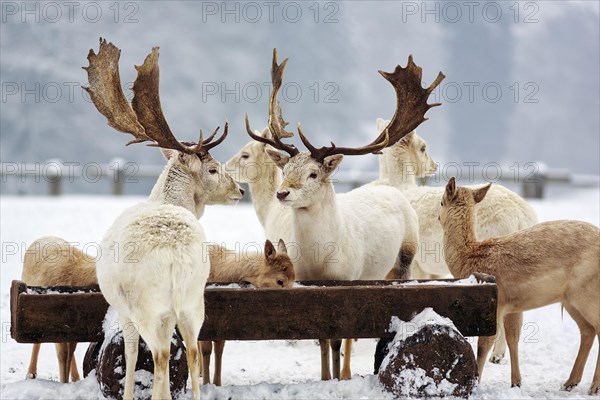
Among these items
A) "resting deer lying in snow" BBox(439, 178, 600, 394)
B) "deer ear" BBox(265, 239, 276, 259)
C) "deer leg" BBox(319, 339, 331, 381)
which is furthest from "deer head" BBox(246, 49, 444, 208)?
"deer leg" BBox(319, 339, 331, 381)

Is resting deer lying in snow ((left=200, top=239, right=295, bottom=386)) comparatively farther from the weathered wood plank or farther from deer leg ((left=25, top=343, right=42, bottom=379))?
deer leg ((left=25, top=343, right=42, bottom=379))

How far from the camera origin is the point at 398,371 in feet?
19.2

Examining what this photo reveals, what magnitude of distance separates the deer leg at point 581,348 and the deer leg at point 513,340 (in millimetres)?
402

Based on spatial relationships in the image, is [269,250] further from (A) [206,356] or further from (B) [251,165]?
(B) [251,165]

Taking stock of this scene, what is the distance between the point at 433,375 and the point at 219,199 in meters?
2.37

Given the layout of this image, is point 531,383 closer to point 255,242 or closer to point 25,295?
point 25,295

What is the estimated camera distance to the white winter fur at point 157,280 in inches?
199

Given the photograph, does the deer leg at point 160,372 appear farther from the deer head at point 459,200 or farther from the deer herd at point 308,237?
the deer head at point 459,200

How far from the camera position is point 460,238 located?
698 cm

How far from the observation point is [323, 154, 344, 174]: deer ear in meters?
6.95

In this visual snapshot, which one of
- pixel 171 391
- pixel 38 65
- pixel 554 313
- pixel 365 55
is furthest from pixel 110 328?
pixel 365 55

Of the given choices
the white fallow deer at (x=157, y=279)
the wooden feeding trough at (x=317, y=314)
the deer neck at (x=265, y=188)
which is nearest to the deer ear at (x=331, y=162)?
the wooden feeding trough at (x=317, y=314)

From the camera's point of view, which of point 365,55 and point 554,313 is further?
point 365,55

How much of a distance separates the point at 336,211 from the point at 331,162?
44 cm
